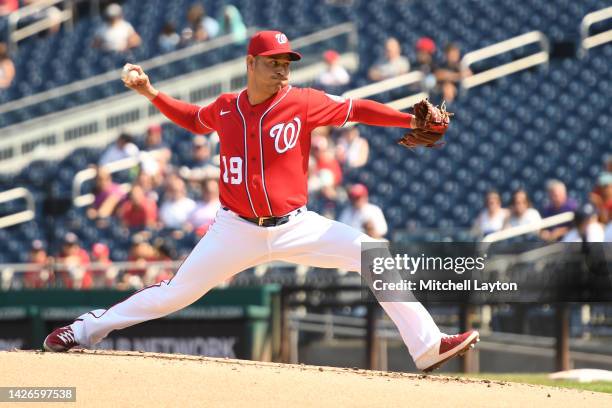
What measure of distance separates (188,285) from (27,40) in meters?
12.8

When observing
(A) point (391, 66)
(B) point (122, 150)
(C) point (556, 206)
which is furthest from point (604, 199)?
(B) point (122, 150)

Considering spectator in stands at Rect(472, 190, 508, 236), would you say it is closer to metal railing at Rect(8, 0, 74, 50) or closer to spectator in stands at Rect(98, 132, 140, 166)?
spectator in stands at Rect(98, 132, 140, 166)

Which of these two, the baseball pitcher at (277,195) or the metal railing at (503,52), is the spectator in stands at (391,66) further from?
the baseball pitcher at (277,195)

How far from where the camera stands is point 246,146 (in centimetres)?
664

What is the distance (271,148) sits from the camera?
6.62 meters

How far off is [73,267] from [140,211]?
1.52 m

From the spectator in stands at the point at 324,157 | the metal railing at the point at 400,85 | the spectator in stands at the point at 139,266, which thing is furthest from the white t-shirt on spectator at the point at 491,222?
the spectator in stands at the point at 139,266

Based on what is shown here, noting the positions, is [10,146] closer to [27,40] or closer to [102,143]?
[102,143]

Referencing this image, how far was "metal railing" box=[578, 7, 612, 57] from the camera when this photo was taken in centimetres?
1603

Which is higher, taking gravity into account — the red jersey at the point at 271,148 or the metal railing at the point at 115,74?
the metal railing at the point at 115,74

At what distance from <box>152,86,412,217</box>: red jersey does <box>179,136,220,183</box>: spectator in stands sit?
6.77 metres

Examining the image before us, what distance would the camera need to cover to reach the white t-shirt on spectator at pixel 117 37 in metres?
17.7

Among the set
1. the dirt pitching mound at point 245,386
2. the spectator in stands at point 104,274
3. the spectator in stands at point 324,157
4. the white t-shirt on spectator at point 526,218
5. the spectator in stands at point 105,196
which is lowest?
the dirt pitching mound at point 245,386

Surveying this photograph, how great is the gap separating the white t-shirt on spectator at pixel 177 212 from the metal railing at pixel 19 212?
2.10 meters
